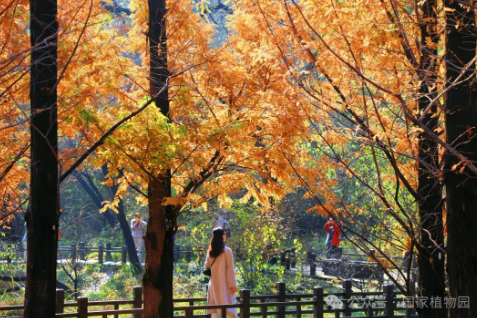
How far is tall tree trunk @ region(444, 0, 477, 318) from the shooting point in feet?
17.0

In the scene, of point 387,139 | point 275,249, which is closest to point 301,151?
point 387,139

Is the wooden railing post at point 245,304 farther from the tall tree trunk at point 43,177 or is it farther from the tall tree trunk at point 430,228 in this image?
the tall tree trunk at point 43,177

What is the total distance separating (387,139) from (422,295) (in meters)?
1.85

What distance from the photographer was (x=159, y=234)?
8375 mm

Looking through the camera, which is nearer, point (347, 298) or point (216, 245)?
point (216, 245)

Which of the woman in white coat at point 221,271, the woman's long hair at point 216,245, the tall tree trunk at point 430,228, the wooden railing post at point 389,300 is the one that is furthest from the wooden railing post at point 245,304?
the tall tree trunk at point 430,228

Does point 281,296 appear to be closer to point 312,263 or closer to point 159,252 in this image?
point 159,252

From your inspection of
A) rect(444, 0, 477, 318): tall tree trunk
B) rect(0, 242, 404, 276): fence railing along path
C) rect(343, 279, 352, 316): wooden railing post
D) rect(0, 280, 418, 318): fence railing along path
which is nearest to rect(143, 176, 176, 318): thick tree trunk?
rect(0, 280, 418, 318): fence railing along path

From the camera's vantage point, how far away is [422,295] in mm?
6352

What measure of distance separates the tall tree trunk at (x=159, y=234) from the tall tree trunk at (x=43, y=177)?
2.61m

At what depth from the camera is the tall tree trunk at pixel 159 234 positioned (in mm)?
8227

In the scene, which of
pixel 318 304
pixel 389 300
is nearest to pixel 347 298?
pixel 389 300

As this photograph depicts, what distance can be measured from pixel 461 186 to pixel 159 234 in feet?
15.1

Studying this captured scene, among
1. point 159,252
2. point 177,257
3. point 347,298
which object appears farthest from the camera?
point 177,257
